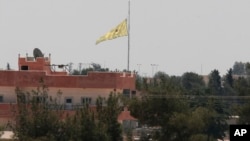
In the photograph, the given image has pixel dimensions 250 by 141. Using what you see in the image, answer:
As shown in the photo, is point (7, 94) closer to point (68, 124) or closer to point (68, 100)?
point (68, 100)

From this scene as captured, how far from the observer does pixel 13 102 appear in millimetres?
54469

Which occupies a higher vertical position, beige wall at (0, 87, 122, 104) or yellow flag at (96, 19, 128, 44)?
yellow flag at (96, 19, 128, 44)

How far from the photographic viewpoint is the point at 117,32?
55.7 metres

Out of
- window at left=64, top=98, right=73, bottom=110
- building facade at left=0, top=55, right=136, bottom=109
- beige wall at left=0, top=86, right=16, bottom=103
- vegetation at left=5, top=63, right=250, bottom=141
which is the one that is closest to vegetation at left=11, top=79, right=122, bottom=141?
vegetation at left=5, top=63, right=250, bottom=141

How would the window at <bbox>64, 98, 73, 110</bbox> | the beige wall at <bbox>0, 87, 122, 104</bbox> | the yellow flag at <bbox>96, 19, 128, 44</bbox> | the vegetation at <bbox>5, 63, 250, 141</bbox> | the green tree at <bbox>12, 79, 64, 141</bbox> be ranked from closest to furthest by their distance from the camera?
the vegetation at <bbox>5, 63, 250, 141</bbox> → the green tree at <bbox>12, 79, 64, 141</bbox> → the window at <bbox>64, 98, 73, 110</bbox> → the yellow flag at <bbox>96, 19, 128, 44</bbox> → the beige wall at <bbox>0, 87, 122, 104</bbox>

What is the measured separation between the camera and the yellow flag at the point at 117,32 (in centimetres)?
5481

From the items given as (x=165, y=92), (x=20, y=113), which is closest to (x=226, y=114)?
(x=165, y=92)

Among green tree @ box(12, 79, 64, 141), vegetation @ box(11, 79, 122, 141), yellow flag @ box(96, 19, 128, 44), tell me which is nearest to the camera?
vegetation @ box(11, 79, 122, 141)

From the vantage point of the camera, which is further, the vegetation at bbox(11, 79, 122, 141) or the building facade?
the building facade

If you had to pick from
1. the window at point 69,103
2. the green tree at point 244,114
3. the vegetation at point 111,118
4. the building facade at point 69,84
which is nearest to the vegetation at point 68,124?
the vegetation at point 111,118

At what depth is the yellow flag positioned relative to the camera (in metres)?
54.8

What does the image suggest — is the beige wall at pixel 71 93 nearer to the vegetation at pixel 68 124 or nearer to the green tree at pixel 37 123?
the vegetation at pixel 68 124

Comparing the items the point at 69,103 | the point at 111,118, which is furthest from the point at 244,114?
the point at 69,103

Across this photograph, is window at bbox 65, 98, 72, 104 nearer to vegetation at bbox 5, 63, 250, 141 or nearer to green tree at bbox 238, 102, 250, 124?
vegetation at bbox 5, 63, 250, 141
